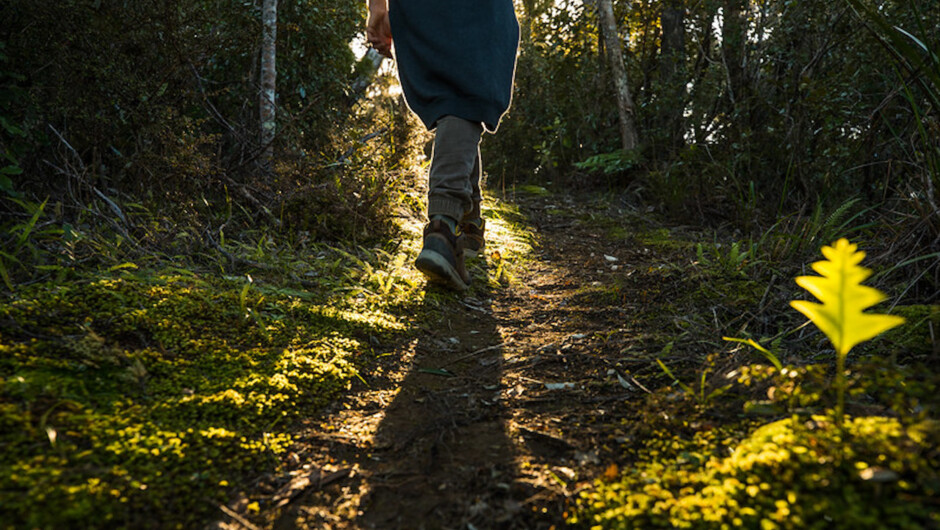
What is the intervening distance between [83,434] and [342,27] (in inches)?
219

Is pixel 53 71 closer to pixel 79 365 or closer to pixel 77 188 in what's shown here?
pixel 77 188

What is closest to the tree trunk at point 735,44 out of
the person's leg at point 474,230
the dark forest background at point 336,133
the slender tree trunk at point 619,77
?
the dark forest background at point 336,133

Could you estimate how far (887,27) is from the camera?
167 centimetres

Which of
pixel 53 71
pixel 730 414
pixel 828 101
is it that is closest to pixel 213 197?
pixel 53 71

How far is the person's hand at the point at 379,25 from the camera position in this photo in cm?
294

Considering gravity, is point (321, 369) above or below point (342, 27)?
below

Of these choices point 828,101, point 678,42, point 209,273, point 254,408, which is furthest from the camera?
point 678,42

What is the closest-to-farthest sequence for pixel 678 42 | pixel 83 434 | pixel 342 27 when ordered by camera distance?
pixel 83 434
pixel 342 27
pixel 678 42

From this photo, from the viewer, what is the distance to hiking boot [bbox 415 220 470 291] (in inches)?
98.5

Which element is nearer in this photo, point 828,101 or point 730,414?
point 730,414

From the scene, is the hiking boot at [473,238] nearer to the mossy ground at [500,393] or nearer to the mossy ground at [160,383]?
the mossy ground at [500,393]

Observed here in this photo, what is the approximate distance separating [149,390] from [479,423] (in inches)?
33.6

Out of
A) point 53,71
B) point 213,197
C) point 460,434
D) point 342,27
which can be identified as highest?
point 342,27

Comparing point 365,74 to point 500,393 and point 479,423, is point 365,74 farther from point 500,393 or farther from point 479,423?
point 479,423
